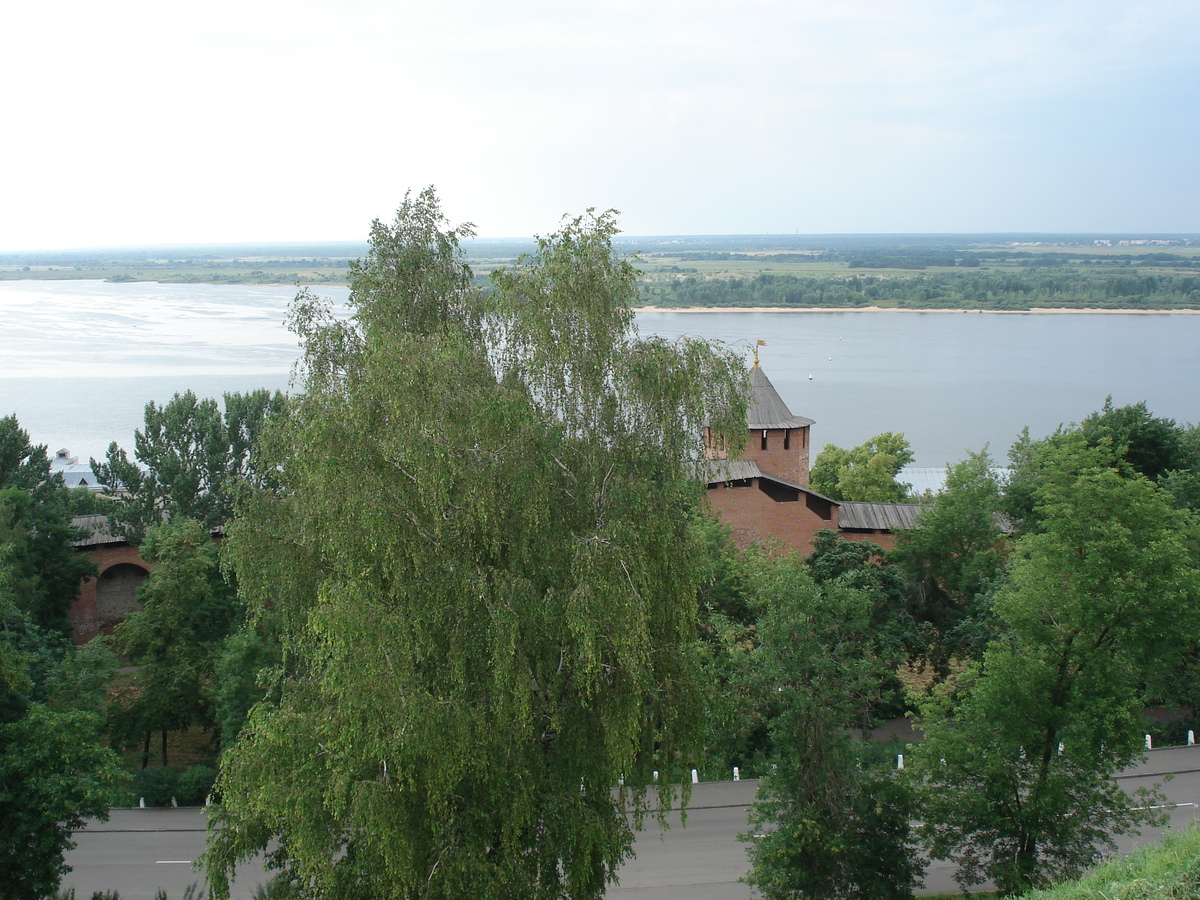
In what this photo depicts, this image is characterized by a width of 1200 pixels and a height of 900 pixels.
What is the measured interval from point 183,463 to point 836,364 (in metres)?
50.2

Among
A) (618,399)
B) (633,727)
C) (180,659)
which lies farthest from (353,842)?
(180,659)

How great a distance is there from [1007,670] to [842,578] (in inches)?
88.4

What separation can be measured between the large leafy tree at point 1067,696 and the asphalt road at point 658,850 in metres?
1.72

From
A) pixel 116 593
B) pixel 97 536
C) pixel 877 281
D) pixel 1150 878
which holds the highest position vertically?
pixel 877 281

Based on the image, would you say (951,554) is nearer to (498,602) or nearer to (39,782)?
(498,602)

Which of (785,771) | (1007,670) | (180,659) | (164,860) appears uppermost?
(1007,670)

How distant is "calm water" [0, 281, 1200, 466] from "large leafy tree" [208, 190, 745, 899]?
59.1 ft

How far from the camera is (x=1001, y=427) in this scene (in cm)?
4434

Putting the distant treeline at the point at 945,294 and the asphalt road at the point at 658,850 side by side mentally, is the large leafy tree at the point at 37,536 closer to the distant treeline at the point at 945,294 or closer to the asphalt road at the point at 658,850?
the asphalt road at the point at 658,850

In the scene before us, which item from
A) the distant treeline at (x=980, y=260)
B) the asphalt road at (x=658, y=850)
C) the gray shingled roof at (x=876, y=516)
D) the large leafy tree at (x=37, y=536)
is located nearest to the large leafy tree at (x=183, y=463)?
the large leafy tree at (x=37, y=536)

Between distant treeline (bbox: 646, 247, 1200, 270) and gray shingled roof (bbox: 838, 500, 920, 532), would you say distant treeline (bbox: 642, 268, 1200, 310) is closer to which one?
distant treeline (bbox: 646, 247, 1200, 270)

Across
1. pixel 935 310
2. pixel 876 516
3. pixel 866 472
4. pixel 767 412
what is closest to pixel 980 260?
pixel 935 310

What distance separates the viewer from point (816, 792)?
9227 mm

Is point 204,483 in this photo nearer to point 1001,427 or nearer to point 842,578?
point 842,578
